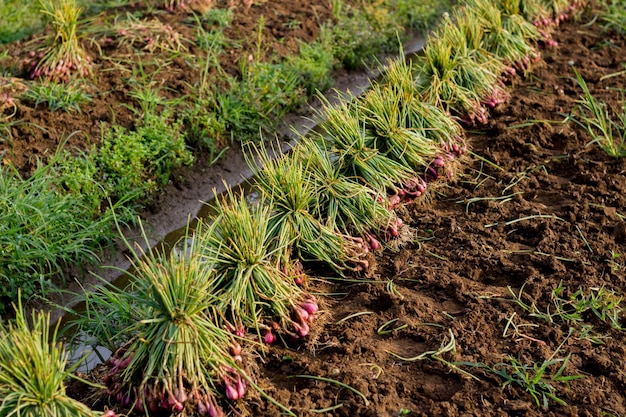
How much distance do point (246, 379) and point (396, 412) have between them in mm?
783

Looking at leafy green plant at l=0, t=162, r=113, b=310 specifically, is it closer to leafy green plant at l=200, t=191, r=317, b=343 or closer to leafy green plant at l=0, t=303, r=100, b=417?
leafy green plant at l=200, t=191, r=317, b=343

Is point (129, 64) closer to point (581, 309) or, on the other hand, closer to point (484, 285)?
point (484, 285)

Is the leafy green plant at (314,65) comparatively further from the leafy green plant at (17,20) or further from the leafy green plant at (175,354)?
the leafy green plant at (175,354)

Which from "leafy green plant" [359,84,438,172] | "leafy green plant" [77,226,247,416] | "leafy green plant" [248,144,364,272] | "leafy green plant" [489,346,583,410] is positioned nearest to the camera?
"leafy green plant" [77,226,247,416]

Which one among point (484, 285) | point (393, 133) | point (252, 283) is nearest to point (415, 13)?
point (393, 133)

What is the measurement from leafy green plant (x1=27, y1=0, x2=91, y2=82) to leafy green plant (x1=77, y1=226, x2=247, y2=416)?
3.25m

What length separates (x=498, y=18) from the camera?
6926mm

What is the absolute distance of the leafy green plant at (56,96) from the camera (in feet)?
20.4

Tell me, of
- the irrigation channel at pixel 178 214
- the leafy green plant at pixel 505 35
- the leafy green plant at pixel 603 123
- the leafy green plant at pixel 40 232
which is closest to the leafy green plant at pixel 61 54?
the leafy green plant at pixel 40 232

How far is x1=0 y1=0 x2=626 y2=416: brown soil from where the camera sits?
3787 millimetres

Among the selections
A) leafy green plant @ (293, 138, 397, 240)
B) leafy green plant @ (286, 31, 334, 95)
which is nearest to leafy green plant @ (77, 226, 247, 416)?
leafy green plant @ (293, 138, 397, 240)

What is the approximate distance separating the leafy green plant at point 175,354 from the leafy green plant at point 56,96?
2912mm

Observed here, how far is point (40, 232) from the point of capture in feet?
16.6

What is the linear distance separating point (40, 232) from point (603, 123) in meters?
4.18
